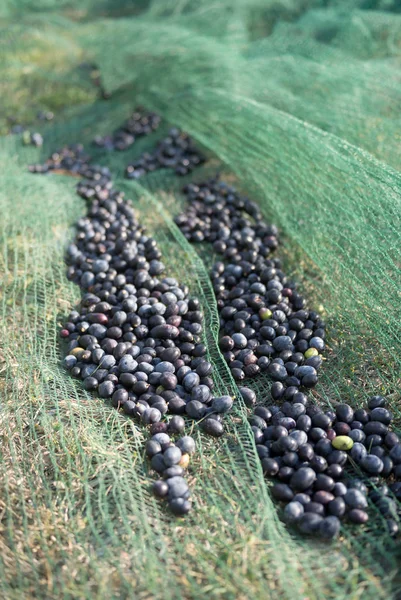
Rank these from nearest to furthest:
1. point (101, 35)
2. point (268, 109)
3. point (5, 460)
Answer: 1. point (5, 460)
2. point (268, 109)
3. point (101, 35)

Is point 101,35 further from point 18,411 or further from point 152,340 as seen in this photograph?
point 18,411

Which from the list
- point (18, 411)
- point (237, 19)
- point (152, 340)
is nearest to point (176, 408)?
point (152, 340)

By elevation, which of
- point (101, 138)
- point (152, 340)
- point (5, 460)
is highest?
point (101, 138)

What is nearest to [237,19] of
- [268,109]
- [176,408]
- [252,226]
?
[268,109]

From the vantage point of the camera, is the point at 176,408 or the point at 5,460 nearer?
the point at 5,460

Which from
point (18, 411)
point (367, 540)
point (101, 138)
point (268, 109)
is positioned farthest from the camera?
point (101, 138)

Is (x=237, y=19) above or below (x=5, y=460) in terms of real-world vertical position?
above
